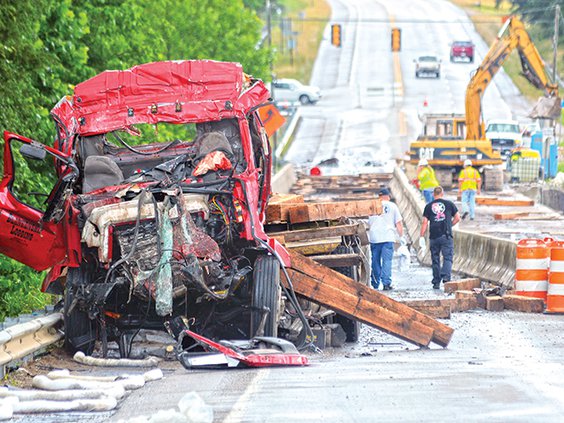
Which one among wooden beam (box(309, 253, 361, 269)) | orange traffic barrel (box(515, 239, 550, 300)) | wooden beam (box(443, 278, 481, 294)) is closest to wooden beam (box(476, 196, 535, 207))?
wooden beam (box(443, 278, 481, 294))

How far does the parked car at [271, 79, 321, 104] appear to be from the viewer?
82.6m

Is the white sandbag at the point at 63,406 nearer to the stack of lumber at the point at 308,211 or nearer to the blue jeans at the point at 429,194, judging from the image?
the stack of lumber at the point at 308,211

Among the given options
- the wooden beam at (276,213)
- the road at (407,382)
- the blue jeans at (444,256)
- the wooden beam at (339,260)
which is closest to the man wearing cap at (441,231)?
the blue jeans at (444,256)

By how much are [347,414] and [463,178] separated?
26247mm

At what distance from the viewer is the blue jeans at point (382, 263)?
74.6ft

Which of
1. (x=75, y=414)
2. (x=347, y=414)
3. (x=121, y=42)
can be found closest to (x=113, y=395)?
(x=75, y=414)

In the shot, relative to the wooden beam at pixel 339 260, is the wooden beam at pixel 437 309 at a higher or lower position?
lower

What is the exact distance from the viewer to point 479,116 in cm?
4841

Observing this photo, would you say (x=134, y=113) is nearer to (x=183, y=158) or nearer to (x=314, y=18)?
→ (x=183, y=158)

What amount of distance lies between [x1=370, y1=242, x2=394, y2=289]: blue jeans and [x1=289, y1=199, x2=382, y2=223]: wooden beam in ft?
17.6

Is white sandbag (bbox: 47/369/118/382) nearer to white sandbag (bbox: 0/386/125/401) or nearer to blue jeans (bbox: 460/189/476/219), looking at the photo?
white sandbag (bbox: 0/386/125/401)

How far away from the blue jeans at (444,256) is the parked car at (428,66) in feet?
226

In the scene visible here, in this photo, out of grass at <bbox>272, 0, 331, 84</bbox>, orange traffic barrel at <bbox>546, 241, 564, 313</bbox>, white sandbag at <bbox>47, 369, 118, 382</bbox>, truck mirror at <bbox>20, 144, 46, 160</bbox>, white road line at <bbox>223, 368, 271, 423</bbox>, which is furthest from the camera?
grass at <bbox>272, 0, 331, 84</bbox>


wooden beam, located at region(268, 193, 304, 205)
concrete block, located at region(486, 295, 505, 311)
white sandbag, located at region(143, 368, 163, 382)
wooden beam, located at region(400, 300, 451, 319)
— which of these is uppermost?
wooden beam, located at region(268, 193, 304, 205)
